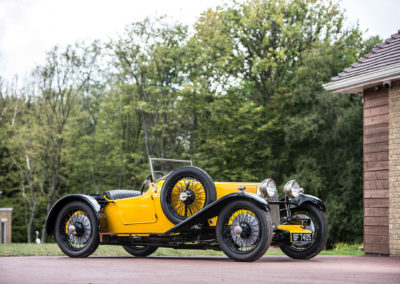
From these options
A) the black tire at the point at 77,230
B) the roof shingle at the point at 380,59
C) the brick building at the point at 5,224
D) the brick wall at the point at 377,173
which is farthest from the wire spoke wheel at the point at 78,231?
the brick building at the point at 5,224

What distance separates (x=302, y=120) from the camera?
25781 millimetres

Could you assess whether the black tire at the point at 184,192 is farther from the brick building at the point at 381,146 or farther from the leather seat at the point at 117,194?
the brick building at the point at 381,146

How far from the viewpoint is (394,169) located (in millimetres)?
10617

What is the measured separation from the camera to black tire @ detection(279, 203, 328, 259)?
842cm

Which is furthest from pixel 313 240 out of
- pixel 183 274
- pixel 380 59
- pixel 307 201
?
pixel 380 59

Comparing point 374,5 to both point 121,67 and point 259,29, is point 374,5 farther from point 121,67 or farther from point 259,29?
point 121,67

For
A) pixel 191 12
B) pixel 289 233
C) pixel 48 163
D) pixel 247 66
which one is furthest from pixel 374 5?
pixel 48 163

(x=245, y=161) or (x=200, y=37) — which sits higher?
(x=200, y=37)

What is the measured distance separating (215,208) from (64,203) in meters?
2.91

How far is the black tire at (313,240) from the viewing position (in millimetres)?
8422

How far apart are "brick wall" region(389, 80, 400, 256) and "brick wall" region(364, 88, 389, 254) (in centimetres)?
9

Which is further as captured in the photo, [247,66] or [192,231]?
[247,66]

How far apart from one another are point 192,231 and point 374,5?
1820cm

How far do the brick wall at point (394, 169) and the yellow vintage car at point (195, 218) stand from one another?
2587 millimetres
